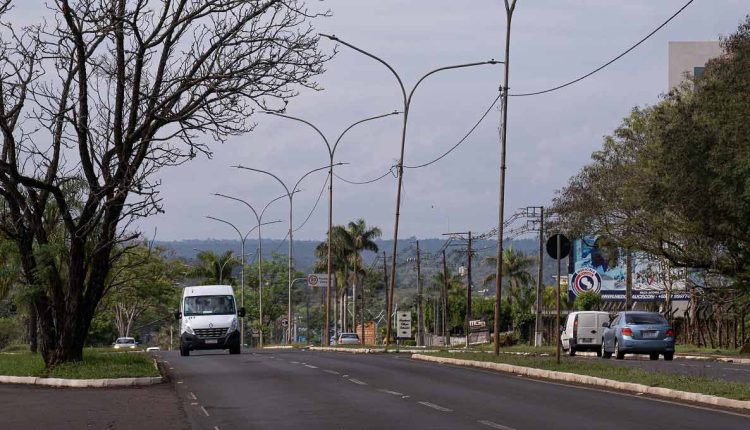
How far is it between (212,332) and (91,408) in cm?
2339

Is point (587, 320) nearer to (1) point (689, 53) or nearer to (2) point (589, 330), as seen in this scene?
(2) point (589, 330)

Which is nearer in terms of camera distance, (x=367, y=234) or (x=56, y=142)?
(x=56, y=142)

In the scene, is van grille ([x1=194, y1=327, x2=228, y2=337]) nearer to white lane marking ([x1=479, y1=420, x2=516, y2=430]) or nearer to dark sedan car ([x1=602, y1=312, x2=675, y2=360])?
dark sedan car ([x1=602, y1=312, x2=675, y2=360])

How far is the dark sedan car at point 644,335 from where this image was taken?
39.3 m

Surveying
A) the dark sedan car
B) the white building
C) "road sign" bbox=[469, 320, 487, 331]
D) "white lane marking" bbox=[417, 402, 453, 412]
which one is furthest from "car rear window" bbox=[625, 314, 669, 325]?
"road sign" bbox=[469, 320, 487, 331]

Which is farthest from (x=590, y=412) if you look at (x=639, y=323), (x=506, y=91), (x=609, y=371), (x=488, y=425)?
(x=639, y=323)

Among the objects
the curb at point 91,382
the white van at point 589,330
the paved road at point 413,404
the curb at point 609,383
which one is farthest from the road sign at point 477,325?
the curb at point 91,382

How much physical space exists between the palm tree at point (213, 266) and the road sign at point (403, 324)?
46.1 metres

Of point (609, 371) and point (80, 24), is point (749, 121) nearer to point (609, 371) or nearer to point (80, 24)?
point (609, 371)

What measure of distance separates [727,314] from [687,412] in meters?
43.6

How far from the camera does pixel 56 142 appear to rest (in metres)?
28.3

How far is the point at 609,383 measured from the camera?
2294 cm

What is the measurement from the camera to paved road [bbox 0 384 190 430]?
637 inches

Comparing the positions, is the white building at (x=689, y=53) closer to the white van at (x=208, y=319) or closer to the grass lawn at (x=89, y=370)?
the white van at (x=208, y=319)
